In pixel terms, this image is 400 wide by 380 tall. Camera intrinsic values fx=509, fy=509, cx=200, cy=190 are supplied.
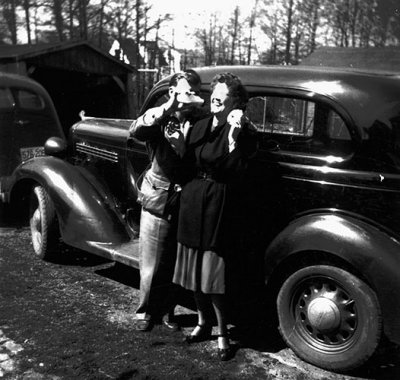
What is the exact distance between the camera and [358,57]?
2272 centimetres

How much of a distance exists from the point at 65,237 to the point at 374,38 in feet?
79.8

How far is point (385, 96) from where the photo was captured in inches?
114

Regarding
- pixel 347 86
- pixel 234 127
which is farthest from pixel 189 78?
pixel 347 86

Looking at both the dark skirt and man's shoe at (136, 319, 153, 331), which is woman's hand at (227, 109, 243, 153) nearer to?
the dark skirt

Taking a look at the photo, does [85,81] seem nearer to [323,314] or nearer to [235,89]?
[235,89]

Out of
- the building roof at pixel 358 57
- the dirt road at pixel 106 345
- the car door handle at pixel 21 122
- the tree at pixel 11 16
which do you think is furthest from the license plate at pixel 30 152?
the building roof at pixel 358 57

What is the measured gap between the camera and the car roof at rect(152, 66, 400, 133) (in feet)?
9.48

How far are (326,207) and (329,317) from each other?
24.8 inches

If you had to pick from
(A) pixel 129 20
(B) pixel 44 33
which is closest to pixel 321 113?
(A) pixel 129 20

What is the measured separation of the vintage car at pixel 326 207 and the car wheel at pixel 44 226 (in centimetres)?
190

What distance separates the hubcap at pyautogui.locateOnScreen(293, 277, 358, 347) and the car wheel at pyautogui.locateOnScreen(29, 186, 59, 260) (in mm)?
2457

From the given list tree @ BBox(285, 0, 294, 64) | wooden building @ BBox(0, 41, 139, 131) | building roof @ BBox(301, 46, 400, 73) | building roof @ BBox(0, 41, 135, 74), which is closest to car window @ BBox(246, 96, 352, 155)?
building roof @ BBox(0, 41, 135, 74)

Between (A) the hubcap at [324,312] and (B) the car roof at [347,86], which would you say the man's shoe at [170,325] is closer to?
(A) the hubcap at [324,312]

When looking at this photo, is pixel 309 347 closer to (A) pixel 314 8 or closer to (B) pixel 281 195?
(B) pixel 281 195
